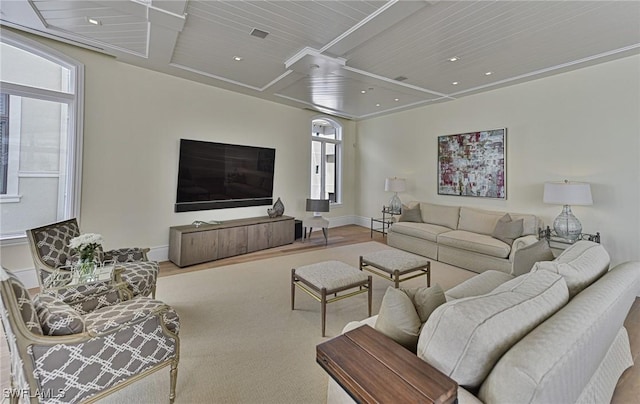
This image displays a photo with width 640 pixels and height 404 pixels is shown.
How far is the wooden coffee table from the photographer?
94 centimetres

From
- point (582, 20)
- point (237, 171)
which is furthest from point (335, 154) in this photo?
point (582, 20)

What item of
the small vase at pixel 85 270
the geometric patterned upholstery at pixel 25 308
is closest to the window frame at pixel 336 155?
the small vase at pixel 85 270

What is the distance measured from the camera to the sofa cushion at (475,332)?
1008mm

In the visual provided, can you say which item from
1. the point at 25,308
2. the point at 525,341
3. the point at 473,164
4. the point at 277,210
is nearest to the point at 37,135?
the point at 25,308

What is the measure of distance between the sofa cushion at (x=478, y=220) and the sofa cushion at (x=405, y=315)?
3.80 m

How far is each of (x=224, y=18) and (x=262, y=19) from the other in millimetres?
392

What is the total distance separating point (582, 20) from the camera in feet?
9.08

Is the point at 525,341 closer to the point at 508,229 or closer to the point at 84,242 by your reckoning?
the point at 84,242

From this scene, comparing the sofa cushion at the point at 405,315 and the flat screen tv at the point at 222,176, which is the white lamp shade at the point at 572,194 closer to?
the sofa cushion at the point at 405,315

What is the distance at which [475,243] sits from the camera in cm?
417

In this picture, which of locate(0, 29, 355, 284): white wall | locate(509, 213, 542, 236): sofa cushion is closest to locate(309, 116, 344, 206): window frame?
locate(0, 29, 355, 284): white wall

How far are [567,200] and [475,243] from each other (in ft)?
4.03

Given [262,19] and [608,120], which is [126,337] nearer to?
[262,19]

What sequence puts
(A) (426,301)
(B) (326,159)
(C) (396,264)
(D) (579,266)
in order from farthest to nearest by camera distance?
(B) (326,159) → (C) (396,264) → (D) (579,266) → (A) (426,301)
